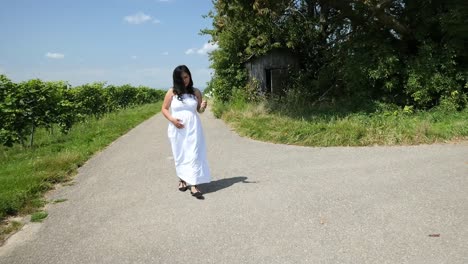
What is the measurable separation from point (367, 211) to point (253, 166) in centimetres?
295

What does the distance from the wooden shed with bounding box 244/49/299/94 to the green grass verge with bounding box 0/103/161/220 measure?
6.92 m

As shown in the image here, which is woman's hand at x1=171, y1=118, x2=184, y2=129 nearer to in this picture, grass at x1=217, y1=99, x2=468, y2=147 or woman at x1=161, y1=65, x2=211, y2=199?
woman at x1=161, y1=65, x2=211, y2=199

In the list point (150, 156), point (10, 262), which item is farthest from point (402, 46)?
point (10, 262)

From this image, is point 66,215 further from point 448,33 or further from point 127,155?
point 448,33

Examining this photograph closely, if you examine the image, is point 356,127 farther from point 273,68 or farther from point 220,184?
point 273,68

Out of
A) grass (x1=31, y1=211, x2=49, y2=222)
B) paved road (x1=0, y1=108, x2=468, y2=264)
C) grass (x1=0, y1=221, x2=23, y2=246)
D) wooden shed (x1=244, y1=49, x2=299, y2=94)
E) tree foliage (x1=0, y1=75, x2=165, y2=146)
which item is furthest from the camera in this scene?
wooden shed (x1=244, y1=49, x2=299, y2=94)

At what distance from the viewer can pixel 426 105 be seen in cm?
1170

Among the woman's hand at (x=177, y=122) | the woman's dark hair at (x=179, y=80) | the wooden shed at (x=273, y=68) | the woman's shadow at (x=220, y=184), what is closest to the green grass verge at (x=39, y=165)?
the woman's hand at (x=177, y=122)

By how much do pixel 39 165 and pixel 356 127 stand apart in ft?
22.0

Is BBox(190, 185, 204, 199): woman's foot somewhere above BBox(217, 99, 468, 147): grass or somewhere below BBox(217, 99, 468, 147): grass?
below

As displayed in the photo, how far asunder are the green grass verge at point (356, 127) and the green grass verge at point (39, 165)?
428 cm

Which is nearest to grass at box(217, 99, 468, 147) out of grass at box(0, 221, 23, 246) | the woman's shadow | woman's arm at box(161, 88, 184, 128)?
the woman's shadow

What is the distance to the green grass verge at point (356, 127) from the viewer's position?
8.43 meters

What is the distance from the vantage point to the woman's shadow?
6094 millimetres
